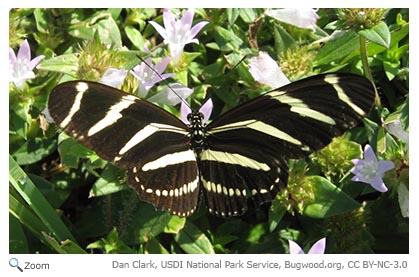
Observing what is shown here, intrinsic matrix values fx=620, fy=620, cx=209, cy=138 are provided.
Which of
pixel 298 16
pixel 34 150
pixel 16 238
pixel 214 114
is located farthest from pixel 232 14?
pixel 16 238

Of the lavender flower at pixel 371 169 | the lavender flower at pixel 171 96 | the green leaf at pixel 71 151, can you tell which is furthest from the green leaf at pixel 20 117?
the lavender flower at pixel 371 169

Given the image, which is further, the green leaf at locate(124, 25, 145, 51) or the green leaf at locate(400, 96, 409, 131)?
the green leaf at locate(124, 25, 145, 51)

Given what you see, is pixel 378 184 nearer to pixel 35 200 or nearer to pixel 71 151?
pixel 71 151

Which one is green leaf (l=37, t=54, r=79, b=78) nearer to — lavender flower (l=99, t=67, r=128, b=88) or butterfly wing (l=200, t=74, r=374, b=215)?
lavender flower (l=99, t=67, r=128, b=88)

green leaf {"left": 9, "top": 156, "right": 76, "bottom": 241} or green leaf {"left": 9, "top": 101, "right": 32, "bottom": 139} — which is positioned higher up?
green leaf {"left": 9, "top": 101, "right": 32, "bottom": 139}

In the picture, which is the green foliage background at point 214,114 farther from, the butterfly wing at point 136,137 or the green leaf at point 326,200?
the butterfly wing at point 136,137

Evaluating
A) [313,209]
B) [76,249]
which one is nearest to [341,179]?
[313,209]

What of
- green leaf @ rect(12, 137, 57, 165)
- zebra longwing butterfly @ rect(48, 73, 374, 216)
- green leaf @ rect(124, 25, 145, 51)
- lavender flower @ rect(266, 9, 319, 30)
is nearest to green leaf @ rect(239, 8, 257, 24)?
lavender flower @ rect(266, 9, 319, 30)
